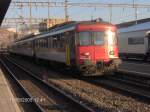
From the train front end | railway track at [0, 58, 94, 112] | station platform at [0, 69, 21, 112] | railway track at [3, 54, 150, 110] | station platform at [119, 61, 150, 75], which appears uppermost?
the train front end

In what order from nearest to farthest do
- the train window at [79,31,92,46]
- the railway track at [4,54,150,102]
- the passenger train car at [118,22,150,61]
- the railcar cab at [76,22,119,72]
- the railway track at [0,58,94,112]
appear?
the railway track at [0,58,94,112]
the railway track at [4,54,150,102]
the railcar cab at [76,22,119,72]
the train window at [79,31,92,46]
the passenger train car at [118,22,150,61]

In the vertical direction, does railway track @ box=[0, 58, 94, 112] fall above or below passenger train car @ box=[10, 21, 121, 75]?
below

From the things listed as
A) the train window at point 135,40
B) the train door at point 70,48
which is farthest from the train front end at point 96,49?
the train window at point 135,40

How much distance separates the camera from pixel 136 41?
125 feet

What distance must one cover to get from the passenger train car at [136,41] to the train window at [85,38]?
45.3ft

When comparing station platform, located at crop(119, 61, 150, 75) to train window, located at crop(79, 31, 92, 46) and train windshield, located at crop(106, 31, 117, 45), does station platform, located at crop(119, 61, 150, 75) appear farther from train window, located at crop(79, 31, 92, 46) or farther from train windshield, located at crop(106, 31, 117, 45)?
train window, located at crop(79, 31, 92, 46)

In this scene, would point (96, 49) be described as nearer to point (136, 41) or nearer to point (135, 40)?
point (136, 41)

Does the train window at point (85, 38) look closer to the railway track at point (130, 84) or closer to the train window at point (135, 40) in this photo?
the railway track at point (130, 84)

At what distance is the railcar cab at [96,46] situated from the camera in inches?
835

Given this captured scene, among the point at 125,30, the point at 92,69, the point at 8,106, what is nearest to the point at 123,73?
the point at 92,69

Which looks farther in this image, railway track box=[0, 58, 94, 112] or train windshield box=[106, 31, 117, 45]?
train windshield box=[106, 31, 117, 45]

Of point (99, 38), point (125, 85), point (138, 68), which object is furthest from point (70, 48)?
point (138, 68)

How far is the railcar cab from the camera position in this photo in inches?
835

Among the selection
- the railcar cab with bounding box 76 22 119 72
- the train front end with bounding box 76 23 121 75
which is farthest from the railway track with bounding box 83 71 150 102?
the railcar cab with bounding box 76 22 119 72
